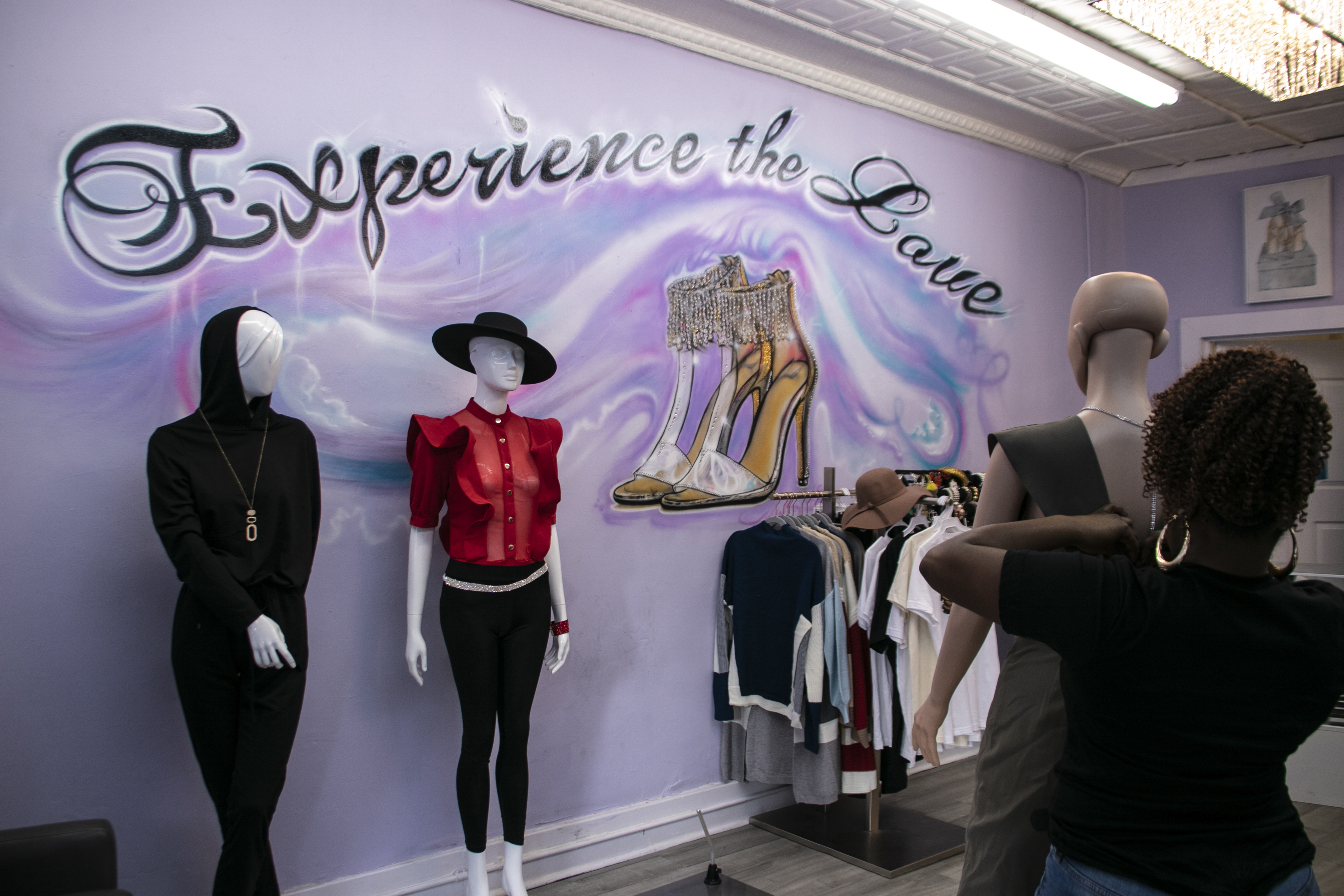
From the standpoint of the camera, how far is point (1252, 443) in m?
1.09

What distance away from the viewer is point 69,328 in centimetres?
246

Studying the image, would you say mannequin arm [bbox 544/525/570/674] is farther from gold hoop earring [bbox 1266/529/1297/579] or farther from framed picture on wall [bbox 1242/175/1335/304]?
framed picture on wall [bbox 1242/175/1335/304]

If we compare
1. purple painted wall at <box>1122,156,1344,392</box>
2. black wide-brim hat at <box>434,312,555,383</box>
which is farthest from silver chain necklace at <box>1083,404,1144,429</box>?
purple painted wall at <box>1122,156,1344,392</box>

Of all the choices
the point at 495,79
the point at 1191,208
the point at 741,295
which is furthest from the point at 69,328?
the point at 1191,208

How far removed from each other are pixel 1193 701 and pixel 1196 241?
5.41 metres

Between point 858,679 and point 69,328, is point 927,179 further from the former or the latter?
point 69,328

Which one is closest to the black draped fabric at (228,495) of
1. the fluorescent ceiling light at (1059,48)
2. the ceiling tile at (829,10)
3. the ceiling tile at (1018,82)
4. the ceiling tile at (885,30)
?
the ceiling tile at (829,10)

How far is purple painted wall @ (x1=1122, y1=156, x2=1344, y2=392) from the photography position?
17.8 ft

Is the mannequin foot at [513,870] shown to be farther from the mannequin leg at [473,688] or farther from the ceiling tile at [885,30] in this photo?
the ceiling tile at [885,30]

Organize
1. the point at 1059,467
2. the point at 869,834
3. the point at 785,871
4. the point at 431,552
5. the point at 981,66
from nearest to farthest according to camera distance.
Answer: the point at 1059,467, the point at 431,552, the point at 785,871, the point at 869,834, the point at 981,66

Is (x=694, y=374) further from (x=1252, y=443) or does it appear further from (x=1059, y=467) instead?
(x=1252, y=443)

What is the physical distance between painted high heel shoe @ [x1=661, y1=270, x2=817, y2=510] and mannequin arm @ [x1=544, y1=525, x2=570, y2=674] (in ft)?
2.76

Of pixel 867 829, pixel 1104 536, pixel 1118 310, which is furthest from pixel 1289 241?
pixel 1104 536

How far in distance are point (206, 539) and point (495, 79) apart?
1.77 metres
